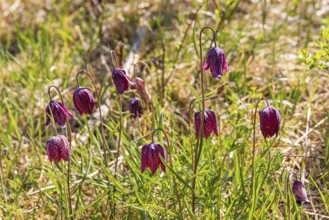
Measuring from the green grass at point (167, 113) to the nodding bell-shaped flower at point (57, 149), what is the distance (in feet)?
0.35

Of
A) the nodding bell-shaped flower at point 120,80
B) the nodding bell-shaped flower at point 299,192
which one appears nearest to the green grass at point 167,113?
the nodding bell-shaped flower at point 299,192

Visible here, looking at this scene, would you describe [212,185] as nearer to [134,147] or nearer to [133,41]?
[134,147]

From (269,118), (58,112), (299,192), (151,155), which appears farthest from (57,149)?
(299,192)

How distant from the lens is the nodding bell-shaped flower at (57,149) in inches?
83.1

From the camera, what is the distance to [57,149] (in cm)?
212

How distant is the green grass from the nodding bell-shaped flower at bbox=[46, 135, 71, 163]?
0.11 meters

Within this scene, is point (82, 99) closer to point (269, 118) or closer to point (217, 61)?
point (217, 61)

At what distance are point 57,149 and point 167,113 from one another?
89 centimetres

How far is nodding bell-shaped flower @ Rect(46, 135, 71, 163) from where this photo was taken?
2.11 m

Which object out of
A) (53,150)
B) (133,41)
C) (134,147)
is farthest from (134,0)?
(53,150)

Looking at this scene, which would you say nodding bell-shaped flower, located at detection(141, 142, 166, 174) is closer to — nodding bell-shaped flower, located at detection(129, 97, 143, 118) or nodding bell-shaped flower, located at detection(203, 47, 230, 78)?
nodding bell-shaped flower, located at detection(203, 47, 230, 78)

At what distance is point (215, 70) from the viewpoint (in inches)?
80.4

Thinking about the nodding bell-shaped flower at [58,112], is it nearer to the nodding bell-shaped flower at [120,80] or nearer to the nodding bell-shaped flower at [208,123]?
the nodding bell-shaped flower at [120,80]

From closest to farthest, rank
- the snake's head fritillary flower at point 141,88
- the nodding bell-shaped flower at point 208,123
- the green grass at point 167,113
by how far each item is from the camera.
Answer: the nodding bell-shaped flower at point 208,123 < the green grass at point 167,113 < the snake's head fritillary flower at point 141,88
